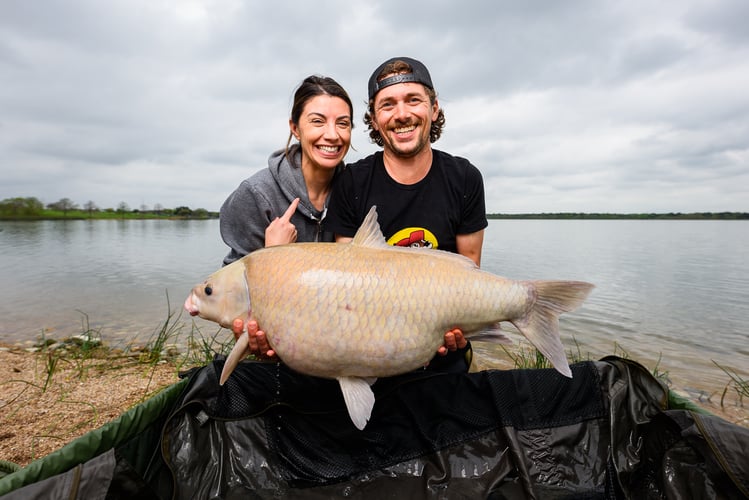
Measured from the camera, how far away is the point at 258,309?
4.79ft

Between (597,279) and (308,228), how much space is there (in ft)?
28.0

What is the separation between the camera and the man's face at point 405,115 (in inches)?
72.6

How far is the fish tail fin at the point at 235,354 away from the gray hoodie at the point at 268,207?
0.69 metres

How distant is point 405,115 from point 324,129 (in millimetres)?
399

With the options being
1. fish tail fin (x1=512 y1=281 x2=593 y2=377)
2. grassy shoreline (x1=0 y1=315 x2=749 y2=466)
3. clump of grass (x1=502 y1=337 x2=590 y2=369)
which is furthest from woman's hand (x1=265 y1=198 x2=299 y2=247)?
clump of grass (x1=502 y1=337 x2=590 y2=369)

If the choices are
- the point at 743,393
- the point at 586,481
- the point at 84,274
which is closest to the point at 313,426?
the point at 586,481

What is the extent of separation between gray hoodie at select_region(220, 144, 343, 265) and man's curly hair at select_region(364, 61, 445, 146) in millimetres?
284

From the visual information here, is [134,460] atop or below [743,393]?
atop

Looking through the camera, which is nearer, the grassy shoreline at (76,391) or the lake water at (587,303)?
the grassy shoreline at (76,391)

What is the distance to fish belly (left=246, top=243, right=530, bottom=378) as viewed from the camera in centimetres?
135

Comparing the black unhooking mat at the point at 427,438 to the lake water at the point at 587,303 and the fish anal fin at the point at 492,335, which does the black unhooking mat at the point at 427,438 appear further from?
the lake water at the point at 587,303

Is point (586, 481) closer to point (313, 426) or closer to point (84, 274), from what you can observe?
point (313, 426)

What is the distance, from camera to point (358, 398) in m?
1.41

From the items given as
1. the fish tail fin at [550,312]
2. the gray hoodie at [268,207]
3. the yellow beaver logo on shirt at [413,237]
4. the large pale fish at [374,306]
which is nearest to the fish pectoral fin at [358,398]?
the large pale fish at [374,306]
